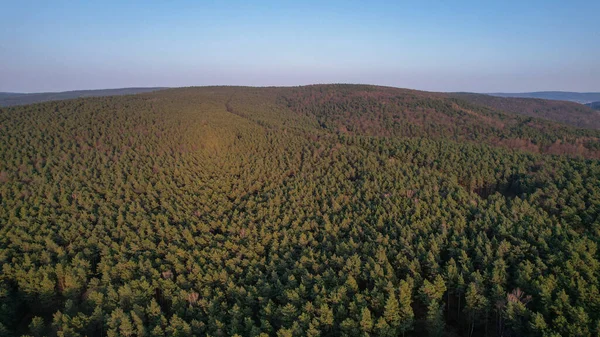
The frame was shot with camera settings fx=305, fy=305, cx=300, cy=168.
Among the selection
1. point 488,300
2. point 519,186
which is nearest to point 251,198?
point 488,300

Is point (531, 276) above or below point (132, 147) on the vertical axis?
below

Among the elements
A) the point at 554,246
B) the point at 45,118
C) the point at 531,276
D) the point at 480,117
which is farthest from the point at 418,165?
the point at 45,118

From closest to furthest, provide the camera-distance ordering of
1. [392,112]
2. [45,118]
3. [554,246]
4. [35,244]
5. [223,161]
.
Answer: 1. [554,246]
2. [35,244]
3. [223,161]
4. [45,118]
5. [392,112]

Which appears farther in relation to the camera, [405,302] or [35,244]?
[35,244]

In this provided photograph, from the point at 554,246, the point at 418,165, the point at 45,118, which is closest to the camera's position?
the point at 554,246

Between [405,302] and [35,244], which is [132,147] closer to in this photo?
[35,244]

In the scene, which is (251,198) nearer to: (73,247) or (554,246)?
(73,247)

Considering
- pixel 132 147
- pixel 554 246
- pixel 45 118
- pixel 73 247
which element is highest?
pixel 45 118
